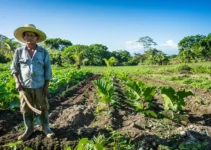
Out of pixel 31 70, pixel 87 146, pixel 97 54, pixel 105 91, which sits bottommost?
pixel 87 146

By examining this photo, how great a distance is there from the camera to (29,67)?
3.68 m

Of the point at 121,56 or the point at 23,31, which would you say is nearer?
the point at 23,31

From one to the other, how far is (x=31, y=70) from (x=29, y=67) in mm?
59

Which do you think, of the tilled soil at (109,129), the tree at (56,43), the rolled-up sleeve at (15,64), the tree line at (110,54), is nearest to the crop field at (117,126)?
the tilled soil at (109,129)

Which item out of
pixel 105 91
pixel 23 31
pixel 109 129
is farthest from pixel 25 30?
pixel 105 91

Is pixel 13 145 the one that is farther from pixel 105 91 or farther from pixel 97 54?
pixel 97 54

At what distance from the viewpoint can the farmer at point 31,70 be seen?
12.1ft

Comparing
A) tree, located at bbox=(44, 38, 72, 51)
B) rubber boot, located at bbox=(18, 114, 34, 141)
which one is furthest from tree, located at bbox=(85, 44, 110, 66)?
rubber boot, located at bbox=(18, 114, 34, 141)

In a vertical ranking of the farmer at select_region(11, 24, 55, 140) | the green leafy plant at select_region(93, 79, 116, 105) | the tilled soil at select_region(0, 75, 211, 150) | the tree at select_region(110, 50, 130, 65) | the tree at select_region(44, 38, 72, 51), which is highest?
the tree at select_region(44, 38, 72, 51)

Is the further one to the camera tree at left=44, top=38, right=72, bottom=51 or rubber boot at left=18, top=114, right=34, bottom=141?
tree at left=44, top=38, right=72, bottom=51

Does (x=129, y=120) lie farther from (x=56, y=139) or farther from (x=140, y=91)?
(x=56, y=139)

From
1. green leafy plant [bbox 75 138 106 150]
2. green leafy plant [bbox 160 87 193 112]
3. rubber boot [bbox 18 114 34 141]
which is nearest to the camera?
green leafy plant [bbox 75 138 106 150]

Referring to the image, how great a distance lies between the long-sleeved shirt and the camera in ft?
12.1

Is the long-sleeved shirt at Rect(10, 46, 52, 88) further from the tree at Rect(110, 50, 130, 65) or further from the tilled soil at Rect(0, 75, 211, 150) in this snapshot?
the tree at Rect(110, 50, 130, 65)
